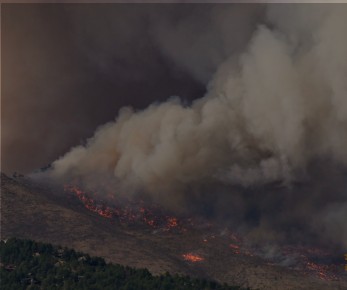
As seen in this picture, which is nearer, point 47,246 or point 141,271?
point 141,271

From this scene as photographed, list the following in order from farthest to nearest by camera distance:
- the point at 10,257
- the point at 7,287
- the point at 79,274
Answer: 1. the point at 10,257
2. the point at 79,274
3. the point at 7,287

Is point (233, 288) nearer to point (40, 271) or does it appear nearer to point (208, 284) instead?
point (208, 284)

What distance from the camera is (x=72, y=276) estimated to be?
152m

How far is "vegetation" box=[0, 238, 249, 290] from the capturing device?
146 meters

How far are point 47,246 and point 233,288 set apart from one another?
204 ft

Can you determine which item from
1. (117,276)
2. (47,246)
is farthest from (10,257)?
(117,276)

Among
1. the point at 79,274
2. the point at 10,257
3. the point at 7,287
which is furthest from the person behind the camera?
the point at 10,257

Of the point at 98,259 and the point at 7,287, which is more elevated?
the point at 98,259

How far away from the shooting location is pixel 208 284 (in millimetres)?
152500

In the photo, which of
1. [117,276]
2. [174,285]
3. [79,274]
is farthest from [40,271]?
[174,285]

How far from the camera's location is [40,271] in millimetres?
155750

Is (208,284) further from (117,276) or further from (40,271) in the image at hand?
(40,271)

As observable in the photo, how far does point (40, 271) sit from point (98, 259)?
23.1 meters

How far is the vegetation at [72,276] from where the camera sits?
14612 centimetres
